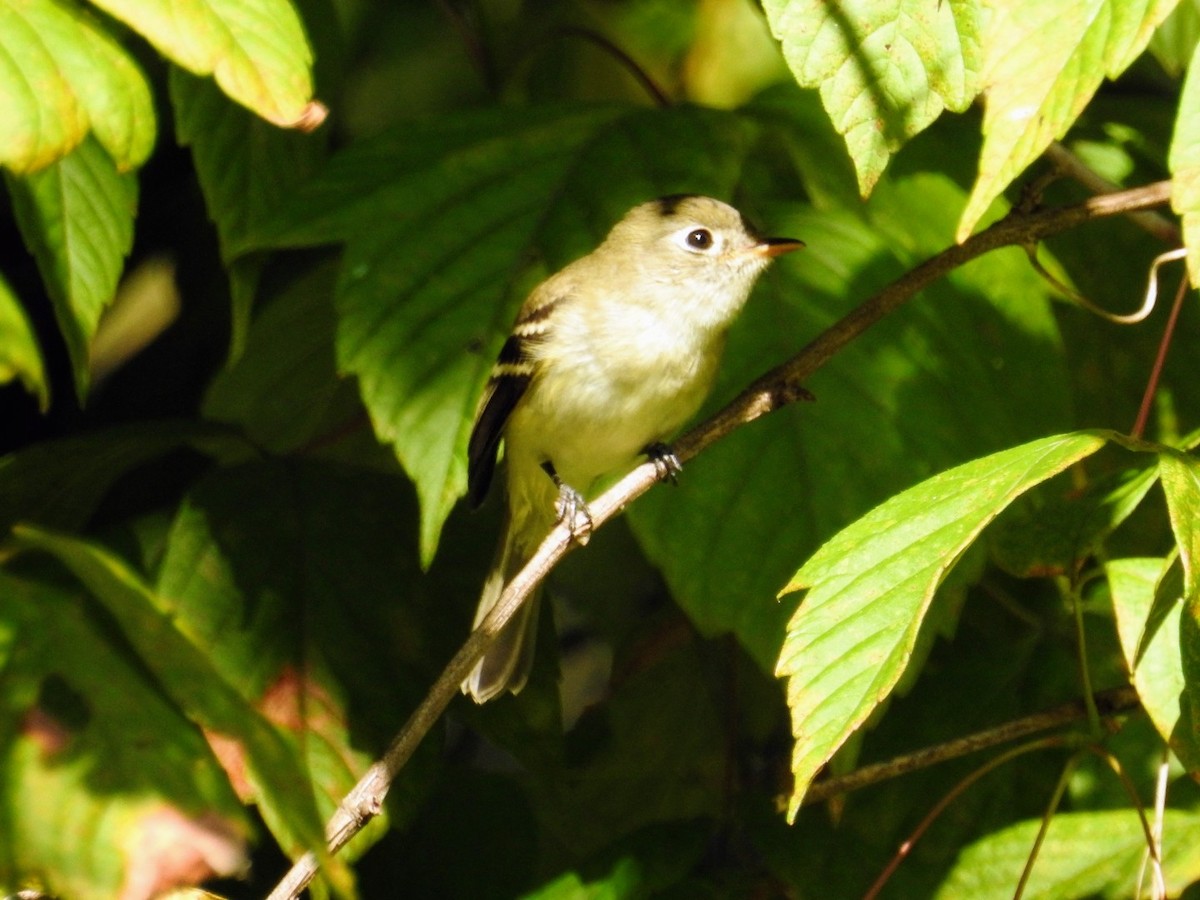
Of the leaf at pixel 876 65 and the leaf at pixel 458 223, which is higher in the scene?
the leaf at pixel 876 65

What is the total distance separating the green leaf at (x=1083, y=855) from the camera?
2.01 m

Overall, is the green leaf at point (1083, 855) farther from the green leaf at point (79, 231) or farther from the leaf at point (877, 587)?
the green leaf at point (79, 231)

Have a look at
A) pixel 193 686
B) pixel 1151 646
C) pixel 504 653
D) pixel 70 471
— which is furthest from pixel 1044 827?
pixel 70 471

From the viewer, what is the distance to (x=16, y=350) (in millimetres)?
1029

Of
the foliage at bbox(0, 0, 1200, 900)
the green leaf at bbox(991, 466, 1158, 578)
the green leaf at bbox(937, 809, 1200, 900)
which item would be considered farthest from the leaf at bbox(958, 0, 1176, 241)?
the green leaf at bbox(937, 809, 1200, 900)

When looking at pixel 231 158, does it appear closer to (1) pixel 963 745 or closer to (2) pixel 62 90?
(2) pixel 62 90

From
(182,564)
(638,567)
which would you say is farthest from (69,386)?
(638,567)

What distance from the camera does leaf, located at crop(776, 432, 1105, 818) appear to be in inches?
57.0

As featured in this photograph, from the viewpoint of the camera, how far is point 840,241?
7.75 ft

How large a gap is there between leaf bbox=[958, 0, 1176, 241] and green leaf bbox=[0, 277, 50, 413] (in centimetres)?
87

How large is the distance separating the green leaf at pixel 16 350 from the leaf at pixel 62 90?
0.60 ft

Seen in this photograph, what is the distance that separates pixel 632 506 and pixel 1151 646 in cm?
75

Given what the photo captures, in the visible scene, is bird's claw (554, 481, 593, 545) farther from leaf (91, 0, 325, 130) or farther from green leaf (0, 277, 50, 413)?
green leaf (0, 277, 50, 413)

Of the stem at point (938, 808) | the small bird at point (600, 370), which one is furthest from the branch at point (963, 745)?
the small bird at point (600, 370)
